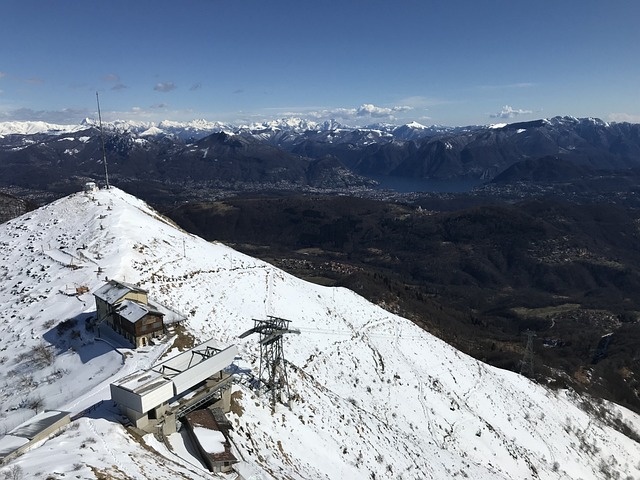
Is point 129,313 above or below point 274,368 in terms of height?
above

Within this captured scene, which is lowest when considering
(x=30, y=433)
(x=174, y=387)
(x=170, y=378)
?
(x=30, y=433)

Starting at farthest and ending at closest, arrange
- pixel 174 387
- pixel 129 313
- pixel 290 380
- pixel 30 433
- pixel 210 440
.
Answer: pixel 290 380 < pixel 129 313 < pixel 174 387 < pixel 210 440 < pixel 30 433

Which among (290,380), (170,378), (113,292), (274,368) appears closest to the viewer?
(170,378)

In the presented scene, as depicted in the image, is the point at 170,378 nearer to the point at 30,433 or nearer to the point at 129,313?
the point at 30,433

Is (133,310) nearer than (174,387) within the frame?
No

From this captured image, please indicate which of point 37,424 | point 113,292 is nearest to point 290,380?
point 113,292

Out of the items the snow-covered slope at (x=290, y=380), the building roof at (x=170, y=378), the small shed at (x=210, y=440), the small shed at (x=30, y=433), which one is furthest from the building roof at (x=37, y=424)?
the small shed at (x=210, y=440)

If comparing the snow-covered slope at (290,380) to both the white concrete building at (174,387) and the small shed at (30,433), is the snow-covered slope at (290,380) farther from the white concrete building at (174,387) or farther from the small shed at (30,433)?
the white concrete building at (174,387)
